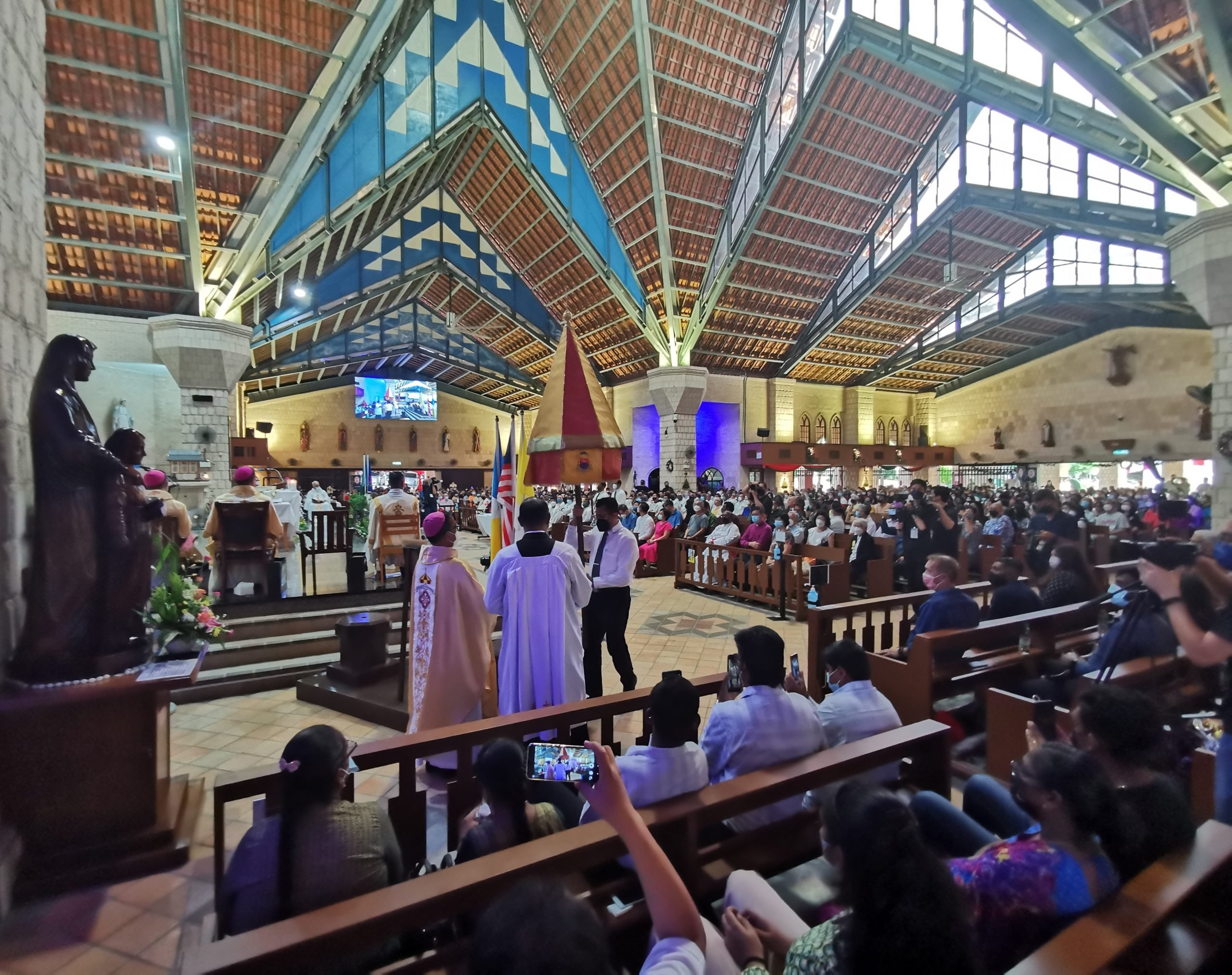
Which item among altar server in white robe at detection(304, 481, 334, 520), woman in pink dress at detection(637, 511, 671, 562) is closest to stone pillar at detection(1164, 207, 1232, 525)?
woman in pink dress at detection(637, 511, 671, 562)

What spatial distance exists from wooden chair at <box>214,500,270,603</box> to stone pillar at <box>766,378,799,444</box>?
1648cm

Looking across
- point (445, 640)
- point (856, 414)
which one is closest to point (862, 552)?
point (445, 640)

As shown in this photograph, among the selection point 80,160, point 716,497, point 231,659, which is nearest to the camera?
point 231,659

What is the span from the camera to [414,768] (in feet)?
7.07

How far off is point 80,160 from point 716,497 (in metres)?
12.5

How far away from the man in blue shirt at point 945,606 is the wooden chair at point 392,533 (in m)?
5.43

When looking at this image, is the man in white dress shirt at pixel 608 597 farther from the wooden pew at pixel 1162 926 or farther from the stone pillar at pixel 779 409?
the stone pillar at pixel 779 409

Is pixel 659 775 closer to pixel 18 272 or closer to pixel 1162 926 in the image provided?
pixel 1162 926

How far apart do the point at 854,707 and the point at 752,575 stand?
16.9 ft

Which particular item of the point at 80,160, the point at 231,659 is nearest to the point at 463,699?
the point at 231,659

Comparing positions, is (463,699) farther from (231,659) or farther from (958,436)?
(958,436)

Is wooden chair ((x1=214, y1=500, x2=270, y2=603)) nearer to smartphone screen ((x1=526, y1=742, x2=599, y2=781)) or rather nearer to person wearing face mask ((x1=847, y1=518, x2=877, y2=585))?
smartphone screen ((x1=526, y1=742, x2=599, y2=781))

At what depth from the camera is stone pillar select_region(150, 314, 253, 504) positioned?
957 cm

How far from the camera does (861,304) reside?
701 inches
